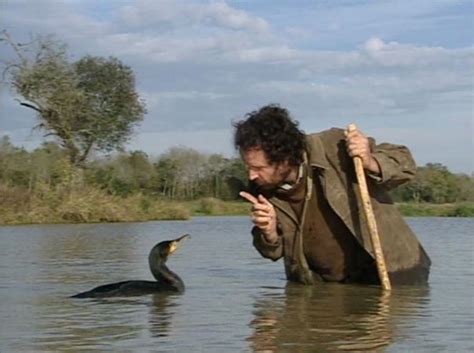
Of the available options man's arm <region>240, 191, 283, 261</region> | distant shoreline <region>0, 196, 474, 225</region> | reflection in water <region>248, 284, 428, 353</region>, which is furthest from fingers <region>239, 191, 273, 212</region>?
distant shoreline <region>0, 196, 474, 225</region>

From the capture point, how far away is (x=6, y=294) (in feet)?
31.6

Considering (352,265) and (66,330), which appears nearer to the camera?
(66,330)

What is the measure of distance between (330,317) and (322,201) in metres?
1.30

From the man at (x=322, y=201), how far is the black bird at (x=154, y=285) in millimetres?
1098

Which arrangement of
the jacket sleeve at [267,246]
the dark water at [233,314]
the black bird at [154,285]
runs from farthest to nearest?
the black bird at [154,285], the jacket sleeve at [267,246], the dark water at [233,314]

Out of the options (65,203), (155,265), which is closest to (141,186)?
(65,203)

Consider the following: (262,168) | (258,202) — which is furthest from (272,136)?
(258,202)

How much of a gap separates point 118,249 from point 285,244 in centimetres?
876

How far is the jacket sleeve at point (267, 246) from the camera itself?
27.2ft

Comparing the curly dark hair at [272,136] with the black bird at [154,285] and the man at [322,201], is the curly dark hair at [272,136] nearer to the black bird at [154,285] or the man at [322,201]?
the man at [322,201]

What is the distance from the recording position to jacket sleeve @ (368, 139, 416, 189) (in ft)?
26.7

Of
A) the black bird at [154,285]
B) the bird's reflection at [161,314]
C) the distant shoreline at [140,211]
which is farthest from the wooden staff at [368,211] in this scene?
the distant shoreline at [140,211]

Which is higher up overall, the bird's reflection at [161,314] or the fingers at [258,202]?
the fingers at [258,202]

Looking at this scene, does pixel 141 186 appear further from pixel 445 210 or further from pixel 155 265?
pixel 155 265
